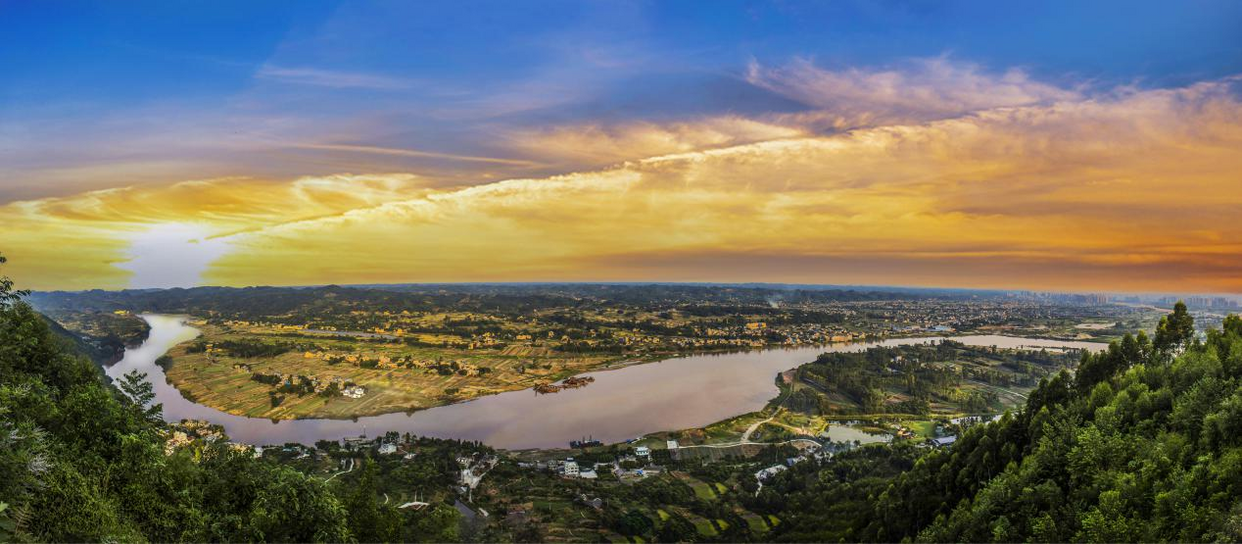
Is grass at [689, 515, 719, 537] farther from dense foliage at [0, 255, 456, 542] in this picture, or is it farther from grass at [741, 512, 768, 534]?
dense foliage at [0, 255, 456, 542]

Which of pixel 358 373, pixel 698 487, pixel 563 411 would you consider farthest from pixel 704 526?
pixel 358 373

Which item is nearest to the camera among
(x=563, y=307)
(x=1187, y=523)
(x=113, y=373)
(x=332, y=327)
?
(x=1187, y=523)

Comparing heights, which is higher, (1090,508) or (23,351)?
(23,351)

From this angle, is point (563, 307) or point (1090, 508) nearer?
point (1090, 508)

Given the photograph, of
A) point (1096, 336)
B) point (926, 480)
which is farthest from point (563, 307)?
point (926, 480)

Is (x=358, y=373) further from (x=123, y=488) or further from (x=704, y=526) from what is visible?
(x=123, y=488)

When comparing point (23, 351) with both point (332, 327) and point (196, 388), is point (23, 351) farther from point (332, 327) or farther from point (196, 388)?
point (332, 327)
